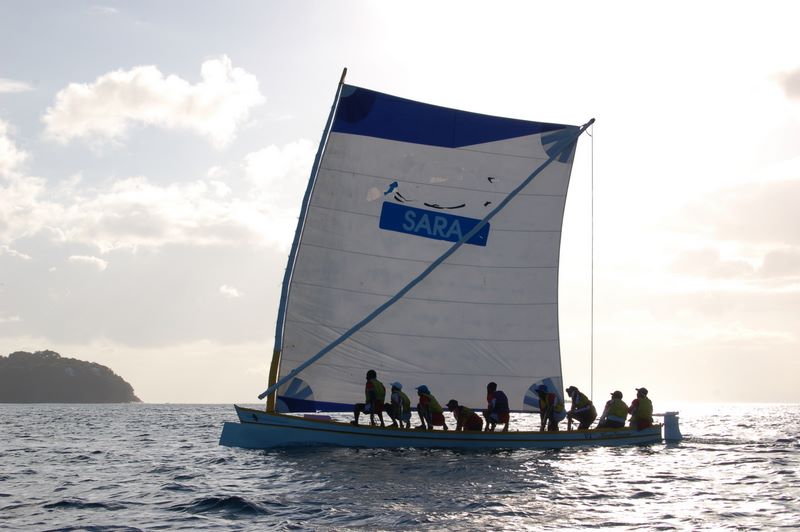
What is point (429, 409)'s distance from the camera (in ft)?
70.1

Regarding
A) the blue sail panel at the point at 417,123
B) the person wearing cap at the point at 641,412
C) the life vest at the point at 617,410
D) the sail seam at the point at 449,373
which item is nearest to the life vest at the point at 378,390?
the sail seam at the point at 449,373

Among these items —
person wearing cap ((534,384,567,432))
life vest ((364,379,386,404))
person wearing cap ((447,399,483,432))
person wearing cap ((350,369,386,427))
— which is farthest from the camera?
person wearing cap ((534,384,567,432))

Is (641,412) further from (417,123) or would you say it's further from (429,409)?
(417,123)

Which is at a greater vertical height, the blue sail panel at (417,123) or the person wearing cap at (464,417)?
the blue sail panel at (417,123)

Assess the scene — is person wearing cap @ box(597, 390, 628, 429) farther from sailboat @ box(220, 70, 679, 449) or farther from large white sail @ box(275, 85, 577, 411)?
large white sail @ box(275, 85, 577, 411)

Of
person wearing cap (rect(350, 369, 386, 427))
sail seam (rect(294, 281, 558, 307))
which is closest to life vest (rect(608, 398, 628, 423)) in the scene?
sail seam (rect(294, 281, 558, 307))

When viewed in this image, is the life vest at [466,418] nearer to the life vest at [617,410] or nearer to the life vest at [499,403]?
the life vest at [499,403]

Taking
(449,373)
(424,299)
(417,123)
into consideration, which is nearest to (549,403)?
(449,373)

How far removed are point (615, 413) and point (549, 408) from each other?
2.40 meters

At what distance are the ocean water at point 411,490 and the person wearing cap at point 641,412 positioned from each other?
27.8 inches

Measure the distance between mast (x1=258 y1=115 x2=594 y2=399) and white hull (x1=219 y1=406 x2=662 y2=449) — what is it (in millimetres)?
904

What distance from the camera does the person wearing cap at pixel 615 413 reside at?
923 inches

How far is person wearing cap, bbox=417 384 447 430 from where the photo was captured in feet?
69.8

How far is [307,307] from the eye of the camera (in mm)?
21062
